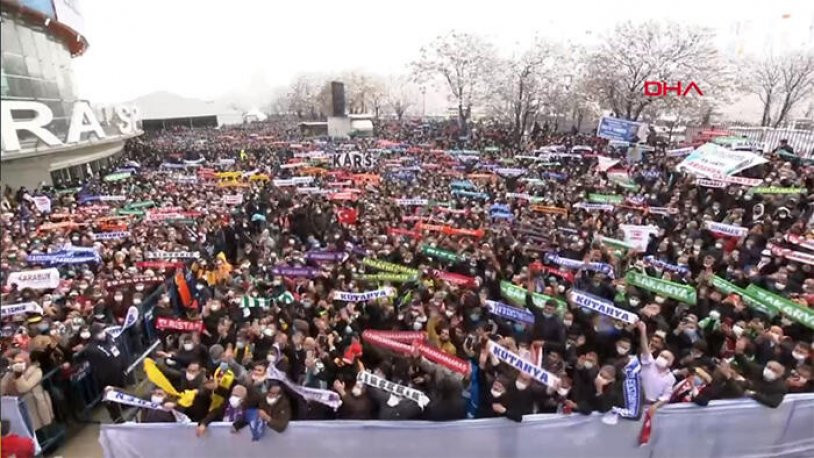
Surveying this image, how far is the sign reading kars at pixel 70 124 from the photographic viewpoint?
13898mm

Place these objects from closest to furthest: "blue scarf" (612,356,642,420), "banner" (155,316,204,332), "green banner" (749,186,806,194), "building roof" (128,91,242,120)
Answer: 1. "blue scarf" (612,356,642,420)
2. "banner" (155,316,204,332)
3. "green banner" (749,186,806,194)
4. "building roof" (128,91,242,120)

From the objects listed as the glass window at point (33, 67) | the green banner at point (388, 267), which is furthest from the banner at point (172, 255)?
the glass window at point (33, 67)

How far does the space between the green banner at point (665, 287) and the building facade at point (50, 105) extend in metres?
15.9

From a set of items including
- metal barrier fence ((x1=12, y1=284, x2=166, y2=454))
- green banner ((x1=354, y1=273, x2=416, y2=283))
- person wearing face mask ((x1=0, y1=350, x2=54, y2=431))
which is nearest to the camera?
person wearing face mask ((x1=0, y1=350, x2=54, y2=431))

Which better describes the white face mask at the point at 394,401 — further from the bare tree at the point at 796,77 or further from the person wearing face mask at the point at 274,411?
the bare tree at the point at 796,77

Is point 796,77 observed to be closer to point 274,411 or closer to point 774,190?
point 774,190

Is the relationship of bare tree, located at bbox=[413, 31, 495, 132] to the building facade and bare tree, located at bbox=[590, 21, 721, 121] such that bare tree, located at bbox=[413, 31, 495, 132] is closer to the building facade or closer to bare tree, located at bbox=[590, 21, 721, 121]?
bare tree, located at bbox=[590, 21, 721, 121]

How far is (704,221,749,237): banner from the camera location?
10.2 meters

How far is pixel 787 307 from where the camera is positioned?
22.4 ft

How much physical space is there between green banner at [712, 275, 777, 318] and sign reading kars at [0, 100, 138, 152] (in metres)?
10.2

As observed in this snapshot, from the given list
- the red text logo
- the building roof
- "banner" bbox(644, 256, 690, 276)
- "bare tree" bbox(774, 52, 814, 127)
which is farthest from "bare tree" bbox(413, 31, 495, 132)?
the building roof

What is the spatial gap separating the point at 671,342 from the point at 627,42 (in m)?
34.0

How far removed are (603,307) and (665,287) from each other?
1.47 meters

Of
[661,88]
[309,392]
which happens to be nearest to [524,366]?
[309,392]
